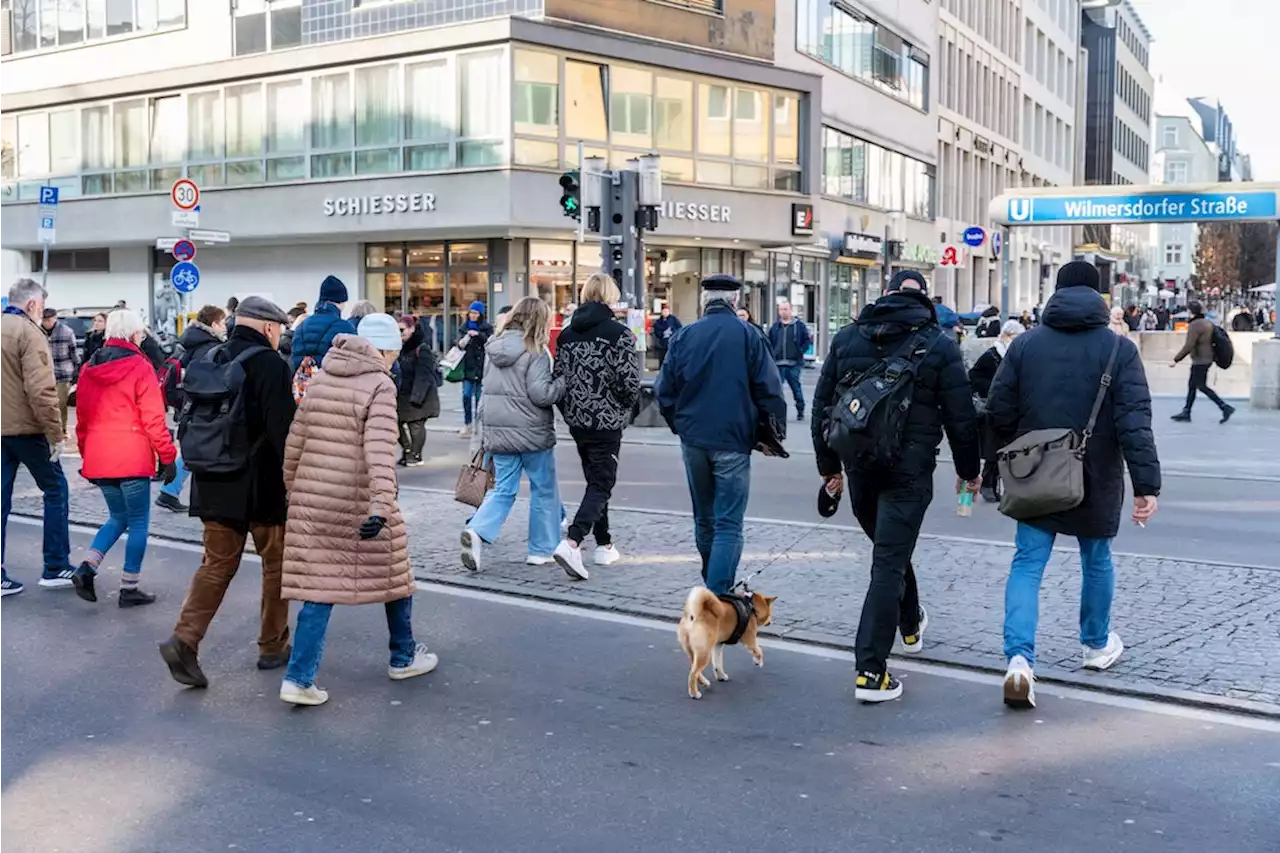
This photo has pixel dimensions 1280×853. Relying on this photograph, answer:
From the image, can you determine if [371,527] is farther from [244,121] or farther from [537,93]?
[244,121]

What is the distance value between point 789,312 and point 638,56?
11662mm

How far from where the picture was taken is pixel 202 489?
20.2 ft

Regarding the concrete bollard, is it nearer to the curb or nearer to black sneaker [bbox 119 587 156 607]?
the curb

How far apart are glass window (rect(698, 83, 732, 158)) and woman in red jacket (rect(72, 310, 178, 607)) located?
25.0m

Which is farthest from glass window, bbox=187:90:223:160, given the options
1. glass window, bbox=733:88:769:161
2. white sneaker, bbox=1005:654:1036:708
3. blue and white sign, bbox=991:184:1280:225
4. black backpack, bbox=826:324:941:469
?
white sneaker, bbox=1005:654:1036:708

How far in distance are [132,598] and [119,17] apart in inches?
1231

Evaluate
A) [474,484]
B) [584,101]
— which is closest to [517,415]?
[474,484]

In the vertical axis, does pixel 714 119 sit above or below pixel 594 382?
above

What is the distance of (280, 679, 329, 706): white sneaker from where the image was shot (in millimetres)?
5781

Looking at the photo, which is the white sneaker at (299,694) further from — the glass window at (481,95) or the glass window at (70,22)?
the glass window at (70,22)

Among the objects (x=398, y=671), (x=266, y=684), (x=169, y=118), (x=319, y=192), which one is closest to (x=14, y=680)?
(x=266, y=684)

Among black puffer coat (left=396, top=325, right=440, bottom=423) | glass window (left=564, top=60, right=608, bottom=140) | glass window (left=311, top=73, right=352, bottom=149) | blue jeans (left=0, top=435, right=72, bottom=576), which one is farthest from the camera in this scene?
glass window (left=311, top=73, right=352, bottom=149)

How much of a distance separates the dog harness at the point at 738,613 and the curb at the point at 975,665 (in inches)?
32.0

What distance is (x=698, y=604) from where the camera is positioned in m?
5.82
